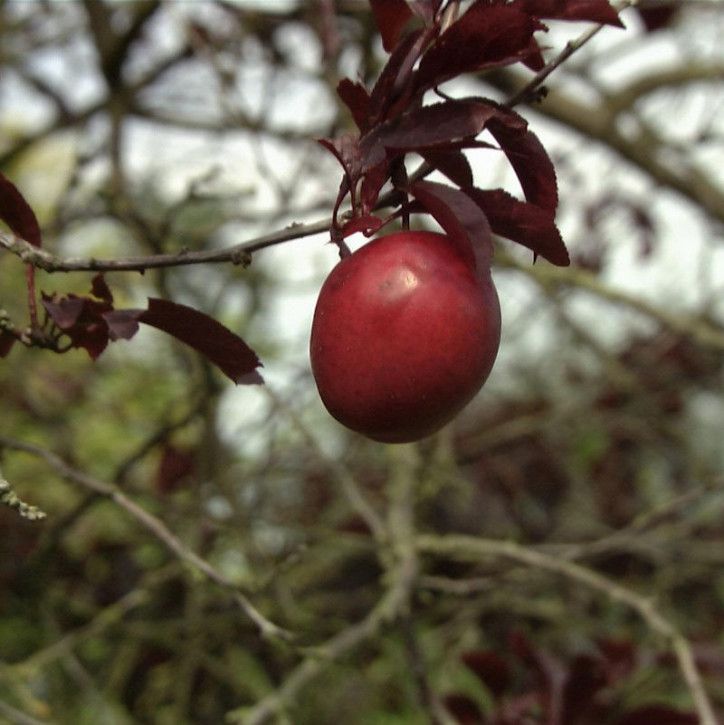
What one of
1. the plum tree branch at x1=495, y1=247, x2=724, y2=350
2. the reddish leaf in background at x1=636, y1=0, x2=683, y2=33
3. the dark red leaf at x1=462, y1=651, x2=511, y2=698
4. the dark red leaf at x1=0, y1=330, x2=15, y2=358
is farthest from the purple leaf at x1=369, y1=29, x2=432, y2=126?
the reddish leaf in background at x1=636, y1=0, x2=683, y2=33

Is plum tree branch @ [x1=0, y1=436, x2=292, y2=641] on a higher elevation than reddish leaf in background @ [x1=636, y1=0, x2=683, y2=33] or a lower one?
lower

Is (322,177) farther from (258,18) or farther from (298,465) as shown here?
(298,465)

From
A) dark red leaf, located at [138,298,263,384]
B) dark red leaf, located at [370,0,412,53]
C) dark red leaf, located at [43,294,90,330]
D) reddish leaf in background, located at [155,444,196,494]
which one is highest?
reddish leaf in background, located at [155,444,196,494]

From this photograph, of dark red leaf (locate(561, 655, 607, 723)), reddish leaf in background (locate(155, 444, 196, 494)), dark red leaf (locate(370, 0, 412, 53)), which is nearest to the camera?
dark red leaf (locate(370, 0, 412, 53))

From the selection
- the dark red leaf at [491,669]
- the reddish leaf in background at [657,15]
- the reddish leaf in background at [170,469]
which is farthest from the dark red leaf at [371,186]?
the reddish leaf in background at [657,15]

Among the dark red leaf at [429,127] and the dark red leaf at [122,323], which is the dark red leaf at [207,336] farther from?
the dark red leaf at [429,127]

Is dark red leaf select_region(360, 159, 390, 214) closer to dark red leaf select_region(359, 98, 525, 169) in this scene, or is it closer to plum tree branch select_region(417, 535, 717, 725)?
dark red leaf select_region(359, 98, 525, 169)

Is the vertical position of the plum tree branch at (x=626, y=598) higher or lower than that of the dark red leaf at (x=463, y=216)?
higher
